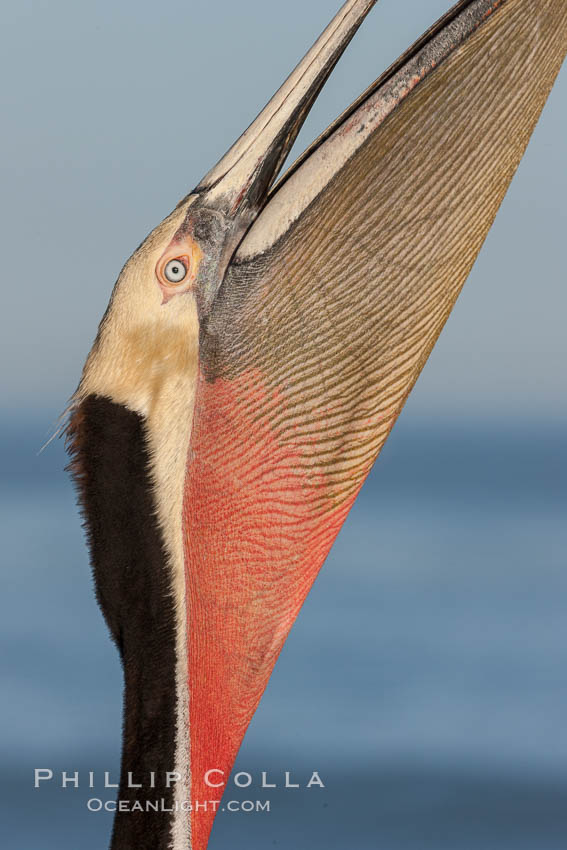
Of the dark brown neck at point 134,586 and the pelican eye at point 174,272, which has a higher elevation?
the pelican eye at point 174,272

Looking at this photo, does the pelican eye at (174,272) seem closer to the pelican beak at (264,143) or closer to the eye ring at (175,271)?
the eye ring at (175,271)

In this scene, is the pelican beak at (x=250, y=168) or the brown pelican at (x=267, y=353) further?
the pelican beak at (x=250, y=168)

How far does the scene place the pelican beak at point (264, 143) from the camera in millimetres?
2195

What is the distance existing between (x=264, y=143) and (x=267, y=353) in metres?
0.45

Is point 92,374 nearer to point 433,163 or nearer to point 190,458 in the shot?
point 190,458

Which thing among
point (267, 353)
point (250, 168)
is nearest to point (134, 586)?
point (267, 353)

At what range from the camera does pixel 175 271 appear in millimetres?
2150

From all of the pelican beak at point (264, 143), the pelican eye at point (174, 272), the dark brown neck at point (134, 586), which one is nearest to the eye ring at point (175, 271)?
the pelican eye at point (174, 272)

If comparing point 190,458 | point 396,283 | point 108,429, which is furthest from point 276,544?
point 396,283

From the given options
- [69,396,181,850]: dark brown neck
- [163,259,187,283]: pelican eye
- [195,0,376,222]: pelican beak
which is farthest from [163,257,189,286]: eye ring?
[69,396,181,850]: dark brown neck

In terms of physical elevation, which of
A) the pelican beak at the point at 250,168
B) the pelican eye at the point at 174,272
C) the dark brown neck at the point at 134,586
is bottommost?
the dark brown neck at the point at 134,586

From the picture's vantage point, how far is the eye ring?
2.14 m

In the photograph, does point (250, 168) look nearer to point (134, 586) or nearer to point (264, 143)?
point (264, 143)

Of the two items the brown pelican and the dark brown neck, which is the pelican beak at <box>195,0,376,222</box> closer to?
the brown pelican
